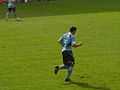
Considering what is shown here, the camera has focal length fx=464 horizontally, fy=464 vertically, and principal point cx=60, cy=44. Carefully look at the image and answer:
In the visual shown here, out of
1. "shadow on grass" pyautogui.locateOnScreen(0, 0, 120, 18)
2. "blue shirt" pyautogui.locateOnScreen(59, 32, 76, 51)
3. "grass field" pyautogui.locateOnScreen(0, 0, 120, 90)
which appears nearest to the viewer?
"blue shirt" pyautogui.locateOnScreen(59, 32, 76, 51)

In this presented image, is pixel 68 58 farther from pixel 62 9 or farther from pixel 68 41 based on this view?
pixel 62 9

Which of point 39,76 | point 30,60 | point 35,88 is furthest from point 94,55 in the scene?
point 35,88

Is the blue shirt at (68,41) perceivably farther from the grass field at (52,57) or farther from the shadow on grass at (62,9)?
the shadow on grass at (62,9)

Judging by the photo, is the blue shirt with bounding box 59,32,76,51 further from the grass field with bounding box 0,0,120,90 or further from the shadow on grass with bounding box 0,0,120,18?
the shadow on grass with bounding box 0,0,120,18

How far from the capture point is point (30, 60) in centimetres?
1908

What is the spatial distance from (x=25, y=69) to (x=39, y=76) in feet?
4.36

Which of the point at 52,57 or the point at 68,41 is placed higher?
the point at 68,41

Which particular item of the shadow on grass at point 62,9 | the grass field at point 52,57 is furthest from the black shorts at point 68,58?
the shadow on grass at point 62,9

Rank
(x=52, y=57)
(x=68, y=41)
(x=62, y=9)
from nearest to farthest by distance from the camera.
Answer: (x=68, y=41) → (x=52, y=57) → (x=62, y=9)

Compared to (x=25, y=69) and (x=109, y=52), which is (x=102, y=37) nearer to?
(x=109, y=52)

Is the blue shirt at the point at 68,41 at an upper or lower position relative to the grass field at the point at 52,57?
upper

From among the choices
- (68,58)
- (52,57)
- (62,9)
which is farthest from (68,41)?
(62,9)

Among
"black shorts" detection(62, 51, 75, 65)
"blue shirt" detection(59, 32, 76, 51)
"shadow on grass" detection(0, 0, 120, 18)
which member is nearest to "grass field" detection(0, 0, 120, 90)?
"black shorts" detection(62, 51, 75, 65)

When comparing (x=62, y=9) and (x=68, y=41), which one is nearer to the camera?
(x=68, y=41)
